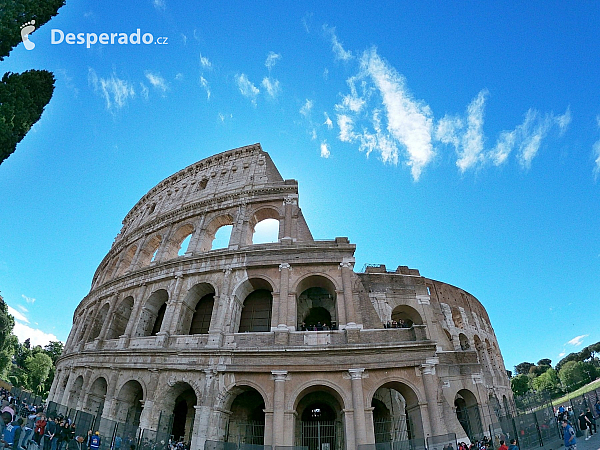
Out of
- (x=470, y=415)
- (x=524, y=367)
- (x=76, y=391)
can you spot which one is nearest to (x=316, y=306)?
(x=470, y=415)

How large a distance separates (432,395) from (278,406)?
225 inches

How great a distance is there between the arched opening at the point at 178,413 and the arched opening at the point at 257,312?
11.8ft

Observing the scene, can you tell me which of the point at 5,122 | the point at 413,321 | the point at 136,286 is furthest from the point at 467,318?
the point at 5,122

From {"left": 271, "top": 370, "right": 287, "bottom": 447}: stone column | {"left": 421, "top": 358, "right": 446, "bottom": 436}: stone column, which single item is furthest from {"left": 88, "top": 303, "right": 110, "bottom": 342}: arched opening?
{"left": 421, "top": 358, "right": 446, "bottom": 436}: stone column

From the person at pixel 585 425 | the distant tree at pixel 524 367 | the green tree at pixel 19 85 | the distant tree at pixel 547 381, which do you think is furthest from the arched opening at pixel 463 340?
the distant tree at pixel 524 367

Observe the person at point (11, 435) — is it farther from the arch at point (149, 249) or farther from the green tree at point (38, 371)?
the green tree at point (38, 371)

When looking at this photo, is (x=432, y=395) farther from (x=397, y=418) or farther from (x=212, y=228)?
(x=212, y=228)

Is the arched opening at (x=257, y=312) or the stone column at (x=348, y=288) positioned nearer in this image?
the stone column at (x=348, y=288)

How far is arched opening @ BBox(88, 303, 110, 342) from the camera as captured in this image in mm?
19688

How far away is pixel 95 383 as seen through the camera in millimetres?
16406

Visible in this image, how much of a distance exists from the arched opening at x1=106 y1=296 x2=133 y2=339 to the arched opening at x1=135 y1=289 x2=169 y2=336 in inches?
90.9

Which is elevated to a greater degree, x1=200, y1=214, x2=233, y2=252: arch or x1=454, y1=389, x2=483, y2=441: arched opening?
x1=200, y1=214, x2=233, y2=252: arch

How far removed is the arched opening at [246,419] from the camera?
13.5m

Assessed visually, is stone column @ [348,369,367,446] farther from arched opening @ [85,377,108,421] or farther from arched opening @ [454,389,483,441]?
arched opening @ [85,377,108,421]
